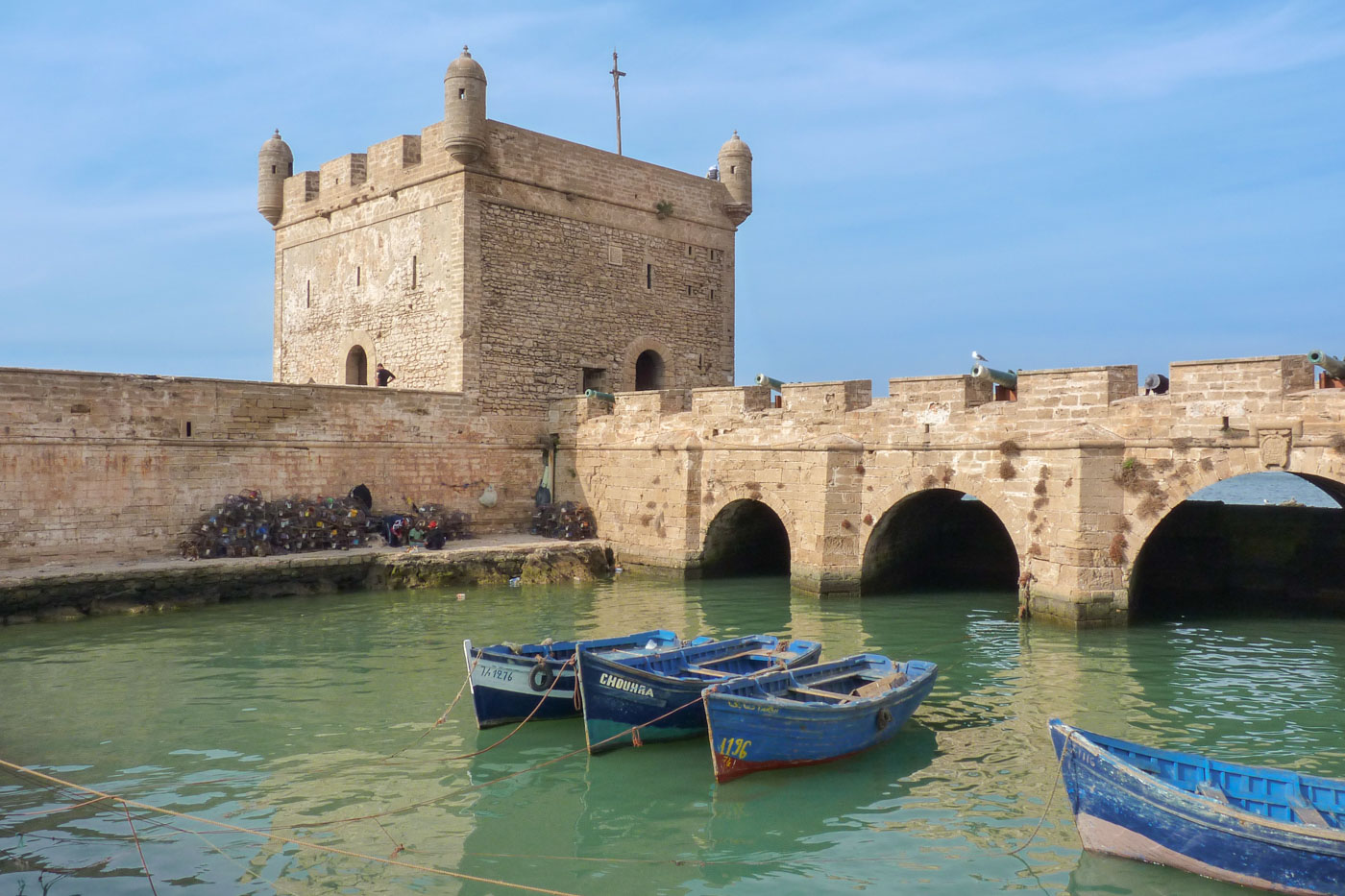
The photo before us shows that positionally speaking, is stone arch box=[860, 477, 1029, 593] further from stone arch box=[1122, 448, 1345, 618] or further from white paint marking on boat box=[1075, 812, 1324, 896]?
white paint marking on boat box=[1075, 812, 1324, 896]

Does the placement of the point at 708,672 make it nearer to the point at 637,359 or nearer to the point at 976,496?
the point at 976,496

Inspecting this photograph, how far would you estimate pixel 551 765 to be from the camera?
8320 mm

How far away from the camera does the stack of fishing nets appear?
20.2 meters

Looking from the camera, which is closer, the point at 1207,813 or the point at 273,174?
the point at 1207,813

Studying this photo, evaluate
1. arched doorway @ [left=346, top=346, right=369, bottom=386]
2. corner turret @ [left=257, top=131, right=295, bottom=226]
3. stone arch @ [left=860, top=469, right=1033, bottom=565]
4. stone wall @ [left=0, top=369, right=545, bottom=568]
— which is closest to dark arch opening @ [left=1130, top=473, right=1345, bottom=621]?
stone arch @ [left=860, top=469, right=1033, bottom=565]

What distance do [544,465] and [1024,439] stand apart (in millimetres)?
10800

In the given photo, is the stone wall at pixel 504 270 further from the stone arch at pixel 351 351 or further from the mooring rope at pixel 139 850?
the mooring rope at pixel 139 850

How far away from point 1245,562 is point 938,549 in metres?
5.26

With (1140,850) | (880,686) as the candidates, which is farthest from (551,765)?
(1140,850)

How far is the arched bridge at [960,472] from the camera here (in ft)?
41.0

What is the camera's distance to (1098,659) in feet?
38.2

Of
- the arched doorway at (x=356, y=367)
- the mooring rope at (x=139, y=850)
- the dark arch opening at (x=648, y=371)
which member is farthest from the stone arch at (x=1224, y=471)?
the arched doorway at (x=356, y=367)

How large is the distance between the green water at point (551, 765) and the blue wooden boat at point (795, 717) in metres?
0.17

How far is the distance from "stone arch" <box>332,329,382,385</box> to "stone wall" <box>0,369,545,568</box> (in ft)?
11.7
